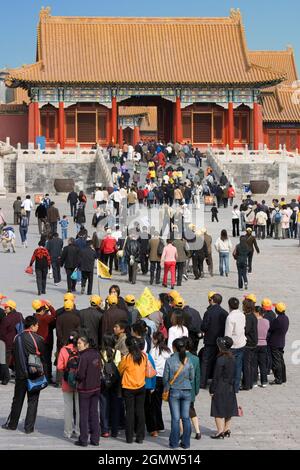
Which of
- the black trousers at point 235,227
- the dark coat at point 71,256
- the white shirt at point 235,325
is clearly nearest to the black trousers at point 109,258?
the dark coat at point 71,256

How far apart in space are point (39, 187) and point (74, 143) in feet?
24.9

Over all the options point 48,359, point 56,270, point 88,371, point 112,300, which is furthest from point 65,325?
point 56,270

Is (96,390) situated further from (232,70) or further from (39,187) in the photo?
(232,70)

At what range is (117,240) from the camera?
27.0 metres

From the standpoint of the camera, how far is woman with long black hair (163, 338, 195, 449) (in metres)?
12.8

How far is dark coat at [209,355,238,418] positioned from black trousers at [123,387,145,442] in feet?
2.68

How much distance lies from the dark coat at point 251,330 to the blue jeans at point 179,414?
10.6 feet

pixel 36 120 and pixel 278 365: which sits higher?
pixel 36 120

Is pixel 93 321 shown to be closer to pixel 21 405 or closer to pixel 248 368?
pixel 248 368

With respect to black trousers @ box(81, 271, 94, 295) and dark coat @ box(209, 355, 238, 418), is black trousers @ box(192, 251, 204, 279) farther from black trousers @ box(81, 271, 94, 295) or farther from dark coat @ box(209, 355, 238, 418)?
dark coat @ box(209, 355, 238, 418)

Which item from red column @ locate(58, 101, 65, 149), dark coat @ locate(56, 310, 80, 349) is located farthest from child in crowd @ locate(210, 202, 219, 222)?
red column @ locate(58, 101, 65, 149)

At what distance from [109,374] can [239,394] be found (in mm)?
3256

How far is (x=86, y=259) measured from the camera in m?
23.5

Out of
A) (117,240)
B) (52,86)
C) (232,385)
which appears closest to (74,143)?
(52,86)
